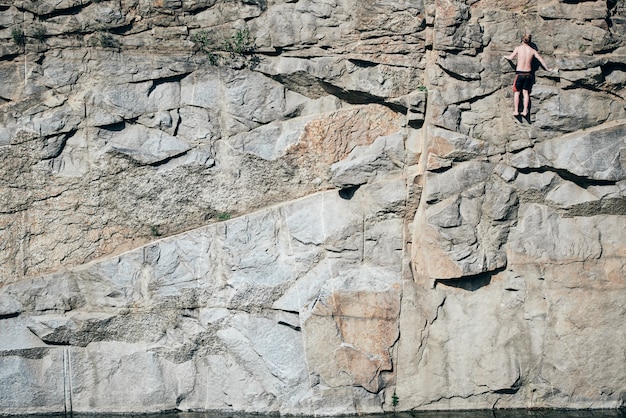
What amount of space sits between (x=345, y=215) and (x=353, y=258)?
0.71 meters

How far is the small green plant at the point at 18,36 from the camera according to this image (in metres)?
14.4

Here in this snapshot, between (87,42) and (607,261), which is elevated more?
(87,42)

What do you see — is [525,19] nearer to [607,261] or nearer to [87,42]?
[607,261]

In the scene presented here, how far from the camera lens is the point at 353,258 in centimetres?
1439

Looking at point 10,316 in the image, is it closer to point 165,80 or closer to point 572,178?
point 165,80

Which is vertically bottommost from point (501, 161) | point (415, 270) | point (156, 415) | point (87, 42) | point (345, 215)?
point (156, 415)

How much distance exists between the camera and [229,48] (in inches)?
577

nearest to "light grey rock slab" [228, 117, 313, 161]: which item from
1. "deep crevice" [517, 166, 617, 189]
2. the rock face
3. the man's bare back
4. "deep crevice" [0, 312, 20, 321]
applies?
the rock face

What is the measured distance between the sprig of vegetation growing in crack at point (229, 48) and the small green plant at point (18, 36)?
8.98 ft

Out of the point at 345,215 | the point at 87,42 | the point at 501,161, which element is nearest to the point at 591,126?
the point at 501,161

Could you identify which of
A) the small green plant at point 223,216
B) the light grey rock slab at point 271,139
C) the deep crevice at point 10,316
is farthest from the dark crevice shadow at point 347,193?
the deep crevice at point 10,316

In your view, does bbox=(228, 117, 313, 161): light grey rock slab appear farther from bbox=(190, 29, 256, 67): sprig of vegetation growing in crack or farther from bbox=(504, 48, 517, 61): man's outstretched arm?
bbox=(504, 48, 517, 61): man's outstretched arm

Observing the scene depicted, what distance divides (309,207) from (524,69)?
4.03 meters

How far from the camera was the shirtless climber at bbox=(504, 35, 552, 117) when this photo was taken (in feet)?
45.2
